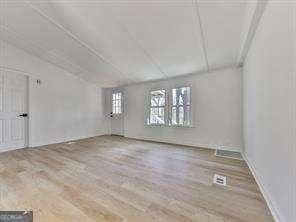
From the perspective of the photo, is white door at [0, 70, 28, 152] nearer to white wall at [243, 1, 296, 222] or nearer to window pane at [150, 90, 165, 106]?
window pane at [150, 90, 165, 106]

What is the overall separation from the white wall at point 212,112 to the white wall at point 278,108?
1807mm

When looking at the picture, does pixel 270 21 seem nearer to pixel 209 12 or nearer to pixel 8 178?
pixel 209 12

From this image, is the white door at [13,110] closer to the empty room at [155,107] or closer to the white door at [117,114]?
the empty room at [155,107]

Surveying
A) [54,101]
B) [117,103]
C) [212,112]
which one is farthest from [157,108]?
[54,101]

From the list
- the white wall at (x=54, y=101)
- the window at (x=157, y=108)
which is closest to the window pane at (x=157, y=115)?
the window at (x=157, y=108)

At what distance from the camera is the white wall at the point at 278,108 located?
3.70 ft

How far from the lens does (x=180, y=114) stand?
4.50 m

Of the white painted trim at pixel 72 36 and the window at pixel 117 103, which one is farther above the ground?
the white painted trim at pixel 72 36

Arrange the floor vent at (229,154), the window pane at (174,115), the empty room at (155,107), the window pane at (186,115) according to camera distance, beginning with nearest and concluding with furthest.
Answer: the empty room at (155,107)
the floor vent at (229,154)
the window pane at (186,115)
the window pane at (174,115)

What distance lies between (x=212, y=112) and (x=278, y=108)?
261 cm

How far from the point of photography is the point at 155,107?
5.05 meters

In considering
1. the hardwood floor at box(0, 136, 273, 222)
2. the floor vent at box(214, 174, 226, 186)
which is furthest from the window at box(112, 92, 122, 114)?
the floor vent at box(214, 174, 226, 186)

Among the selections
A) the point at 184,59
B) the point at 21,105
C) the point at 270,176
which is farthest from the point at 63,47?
the point at 270,176

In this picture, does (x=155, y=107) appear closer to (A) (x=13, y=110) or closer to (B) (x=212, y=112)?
(B) (x=212, y=112)
